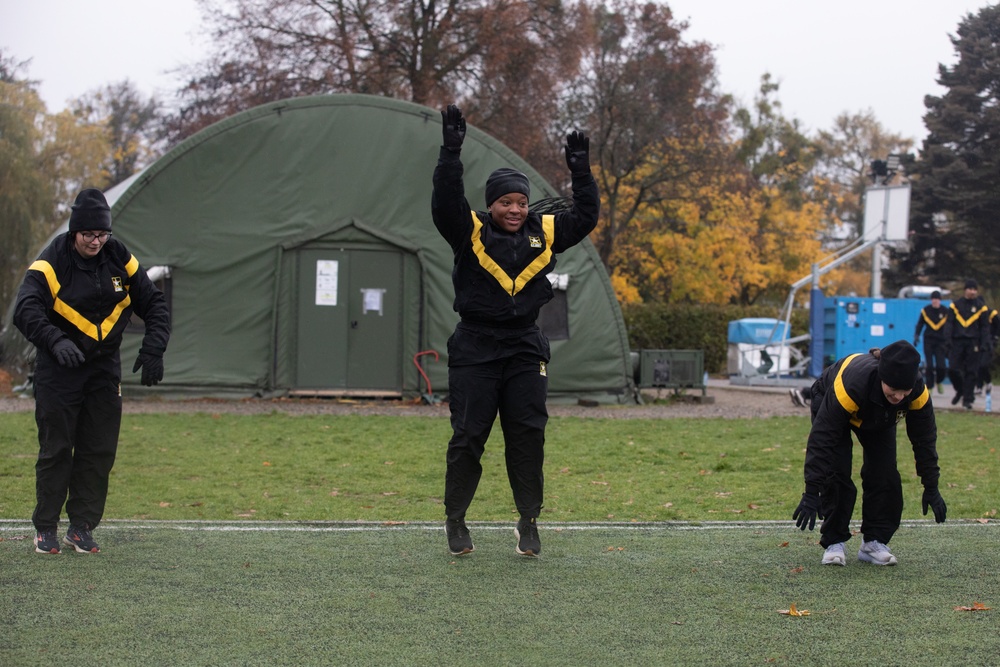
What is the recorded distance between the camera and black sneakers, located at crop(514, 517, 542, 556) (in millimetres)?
6504

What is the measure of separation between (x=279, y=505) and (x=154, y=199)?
10.4m

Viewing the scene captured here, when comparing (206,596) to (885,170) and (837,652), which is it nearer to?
(837,652)

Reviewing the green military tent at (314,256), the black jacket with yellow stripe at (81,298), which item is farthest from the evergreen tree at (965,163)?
the black jacket with yellow stripe at (81,298)

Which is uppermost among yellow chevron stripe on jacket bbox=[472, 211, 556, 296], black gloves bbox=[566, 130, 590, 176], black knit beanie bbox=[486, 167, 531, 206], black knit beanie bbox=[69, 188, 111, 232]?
black gloves bbox=[566, 130, 590, 176]

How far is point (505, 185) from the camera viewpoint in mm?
6328

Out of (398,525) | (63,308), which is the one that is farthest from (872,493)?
(63,308)

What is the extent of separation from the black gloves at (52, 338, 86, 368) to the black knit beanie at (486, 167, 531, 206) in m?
2.27

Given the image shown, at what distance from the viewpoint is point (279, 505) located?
9500mm

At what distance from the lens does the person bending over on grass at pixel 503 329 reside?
20.7ft

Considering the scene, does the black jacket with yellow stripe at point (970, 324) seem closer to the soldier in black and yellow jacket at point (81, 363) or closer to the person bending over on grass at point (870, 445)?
the person bending over on grass at point (870, 445)

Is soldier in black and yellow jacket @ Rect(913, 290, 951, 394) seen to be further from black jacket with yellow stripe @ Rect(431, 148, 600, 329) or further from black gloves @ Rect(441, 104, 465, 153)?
black gloves @ Rect(441, 104, 465, 153)

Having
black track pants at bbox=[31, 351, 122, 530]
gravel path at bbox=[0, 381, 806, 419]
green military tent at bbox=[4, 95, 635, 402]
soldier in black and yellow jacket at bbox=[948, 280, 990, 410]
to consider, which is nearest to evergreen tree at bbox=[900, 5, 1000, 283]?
soldier in black and yellow jacket at bbox=[948, 280, 990, 410]

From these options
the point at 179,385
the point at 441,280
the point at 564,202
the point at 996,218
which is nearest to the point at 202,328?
the point at 179,385

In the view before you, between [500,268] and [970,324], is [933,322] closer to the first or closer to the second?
[970,324]
